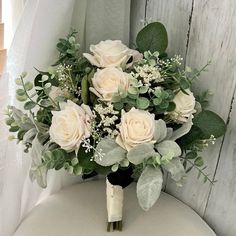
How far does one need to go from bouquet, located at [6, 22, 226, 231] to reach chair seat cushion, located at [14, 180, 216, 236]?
11cm

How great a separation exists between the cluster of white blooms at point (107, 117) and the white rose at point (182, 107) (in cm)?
13

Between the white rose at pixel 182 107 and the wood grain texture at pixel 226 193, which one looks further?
the wood grain texture at pixel 226 193

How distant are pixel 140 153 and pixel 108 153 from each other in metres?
0.06

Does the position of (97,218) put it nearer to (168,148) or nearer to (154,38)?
(168,148)

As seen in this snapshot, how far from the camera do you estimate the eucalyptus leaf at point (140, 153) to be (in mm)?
793

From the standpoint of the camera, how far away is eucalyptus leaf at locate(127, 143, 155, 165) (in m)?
0.79

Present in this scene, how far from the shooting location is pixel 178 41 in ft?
3.30

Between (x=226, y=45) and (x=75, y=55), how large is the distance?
1.07 feet

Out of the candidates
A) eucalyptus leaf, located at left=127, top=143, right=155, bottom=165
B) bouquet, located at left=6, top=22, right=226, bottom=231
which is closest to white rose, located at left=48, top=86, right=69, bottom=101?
bouquet, located at left=6, top=22, right=226, bottom=231

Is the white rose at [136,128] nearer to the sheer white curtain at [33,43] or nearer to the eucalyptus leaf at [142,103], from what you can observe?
the eucalyptus leaf at [142,103]

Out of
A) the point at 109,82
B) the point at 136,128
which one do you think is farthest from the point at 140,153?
the point at 109,82

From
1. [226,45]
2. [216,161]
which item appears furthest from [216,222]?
[226,45]

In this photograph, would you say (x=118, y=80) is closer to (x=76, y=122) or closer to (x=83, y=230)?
(x=76, y=122)

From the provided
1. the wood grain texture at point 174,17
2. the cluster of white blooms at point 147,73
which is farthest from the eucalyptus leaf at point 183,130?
the wood grain texture at point 174,17
